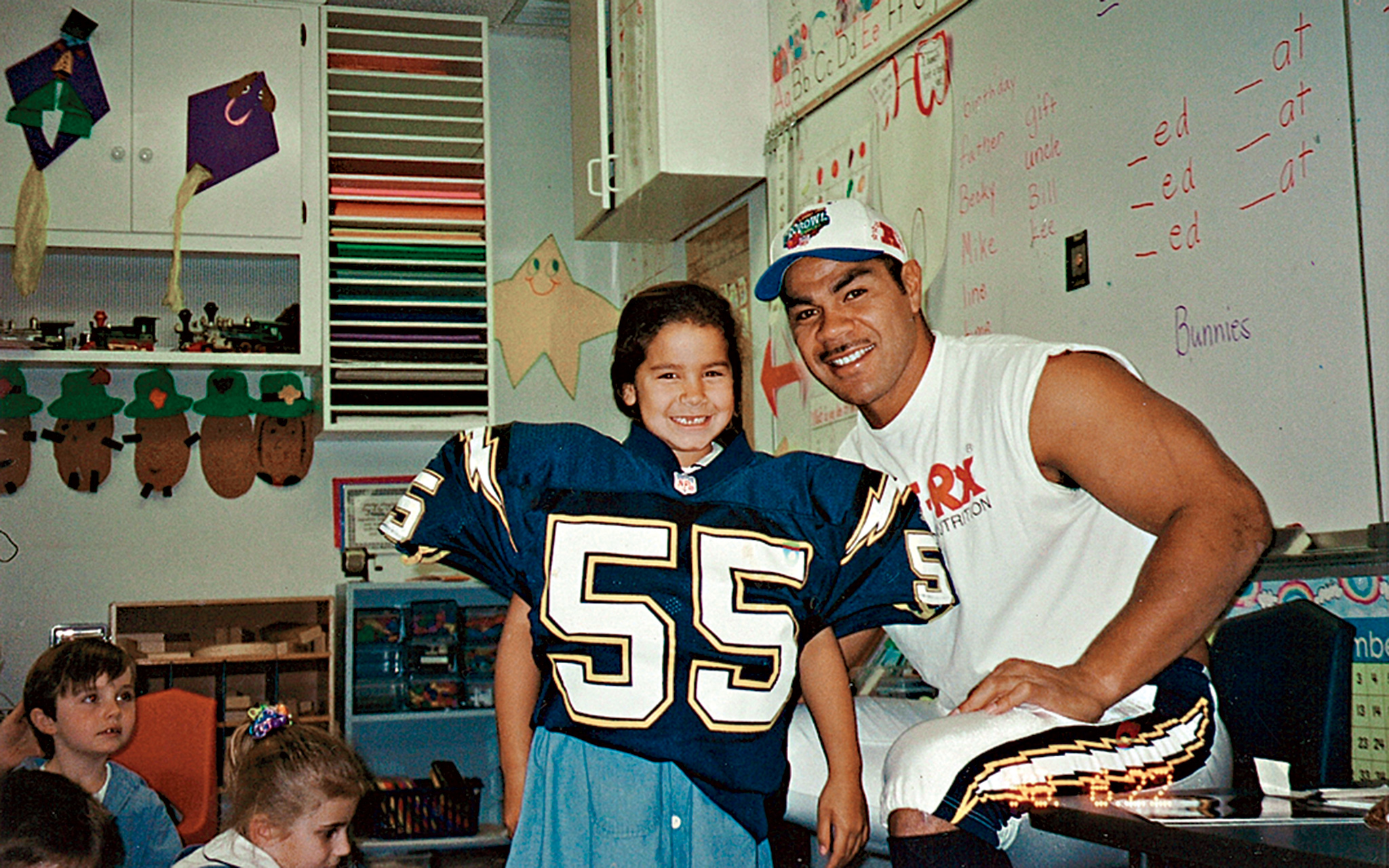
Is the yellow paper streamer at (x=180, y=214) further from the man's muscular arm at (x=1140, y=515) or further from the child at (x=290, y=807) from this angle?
the man's muscular arm at (x=1140, y=515)

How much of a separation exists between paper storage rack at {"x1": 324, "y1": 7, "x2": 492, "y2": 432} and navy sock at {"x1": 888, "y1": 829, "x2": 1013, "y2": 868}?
2.68 metres

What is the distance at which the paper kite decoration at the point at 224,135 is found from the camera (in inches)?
136

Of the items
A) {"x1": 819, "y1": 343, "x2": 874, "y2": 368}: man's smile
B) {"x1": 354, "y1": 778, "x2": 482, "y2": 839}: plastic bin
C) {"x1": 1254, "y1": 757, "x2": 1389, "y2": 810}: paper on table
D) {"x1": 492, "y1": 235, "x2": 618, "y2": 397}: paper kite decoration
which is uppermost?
{"x1": 492, "y1": 235, "x2": 618, "y2": 397}: paper kite decoration

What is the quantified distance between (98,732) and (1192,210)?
193 centimetres

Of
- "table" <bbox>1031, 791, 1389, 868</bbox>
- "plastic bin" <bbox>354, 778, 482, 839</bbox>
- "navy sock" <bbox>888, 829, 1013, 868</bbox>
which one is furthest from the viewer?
"plastic bin" <bbox>354, 778, 482, 839</bbox>

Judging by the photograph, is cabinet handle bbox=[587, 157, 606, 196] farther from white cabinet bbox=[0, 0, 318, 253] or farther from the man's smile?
the man's smile

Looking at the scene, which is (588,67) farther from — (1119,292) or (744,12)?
(1119,292)

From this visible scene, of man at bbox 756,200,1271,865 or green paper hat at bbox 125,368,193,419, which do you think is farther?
green paper hat at bbox 125,368,193,419

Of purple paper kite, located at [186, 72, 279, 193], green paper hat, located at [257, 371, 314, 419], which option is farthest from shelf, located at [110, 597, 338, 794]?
purple paper kite, located at [186, 72, 279, 193]

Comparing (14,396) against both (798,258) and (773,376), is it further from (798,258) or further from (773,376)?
(798,258)

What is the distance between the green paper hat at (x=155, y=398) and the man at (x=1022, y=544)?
97.7 inches

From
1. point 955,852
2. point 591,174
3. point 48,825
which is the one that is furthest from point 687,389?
point 591,174

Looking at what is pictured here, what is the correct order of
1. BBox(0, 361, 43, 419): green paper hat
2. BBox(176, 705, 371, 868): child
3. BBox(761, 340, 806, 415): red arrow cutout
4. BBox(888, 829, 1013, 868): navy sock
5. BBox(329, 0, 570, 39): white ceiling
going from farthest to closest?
BBox(329, 0, 570, 39): white ceiling, BBox(0, 361, 43, 419): green paper hat, BBox(761, 340, 806, 415): red arrow cutout, BBox(176, 705, 371, 868): child, BBox(888, 829, 1013, 868): navy sock

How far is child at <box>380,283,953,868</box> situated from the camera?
1313 mm
